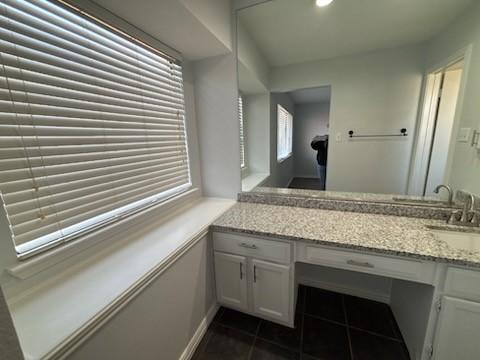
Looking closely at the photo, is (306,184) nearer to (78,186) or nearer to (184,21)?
(184,21)

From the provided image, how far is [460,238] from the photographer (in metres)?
1.17

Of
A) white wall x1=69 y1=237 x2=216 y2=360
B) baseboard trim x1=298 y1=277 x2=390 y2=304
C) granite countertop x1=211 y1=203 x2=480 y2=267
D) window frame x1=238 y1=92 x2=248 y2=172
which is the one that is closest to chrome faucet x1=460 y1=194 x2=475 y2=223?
granite countertop x1=211 y1=203 x2=480 y2=267

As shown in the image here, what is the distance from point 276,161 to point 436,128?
1126mm

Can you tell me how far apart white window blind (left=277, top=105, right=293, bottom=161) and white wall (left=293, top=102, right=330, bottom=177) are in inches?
1.8

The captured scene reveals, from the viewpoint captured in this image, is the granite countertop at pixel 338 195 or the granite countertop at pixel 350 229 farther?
the granite countertop at pixel 338 195

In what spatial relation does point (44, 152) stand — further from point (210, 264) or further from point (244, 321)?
point (244, 321)

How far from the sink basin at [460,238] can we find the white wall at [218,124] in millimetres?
1422

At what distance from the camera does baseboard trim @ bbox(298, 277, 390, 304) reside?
65.3 inches

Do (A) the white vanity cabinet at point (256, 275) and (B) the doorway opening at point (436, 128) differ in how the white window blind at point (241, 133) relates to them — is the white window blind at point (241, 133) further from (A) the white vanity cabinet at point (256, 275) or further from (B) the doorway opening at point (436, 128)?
(B) the doorway opening at point (436, 128)

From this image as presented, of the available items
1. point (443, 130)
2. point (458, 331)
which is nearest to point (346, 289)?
point (458, 331)

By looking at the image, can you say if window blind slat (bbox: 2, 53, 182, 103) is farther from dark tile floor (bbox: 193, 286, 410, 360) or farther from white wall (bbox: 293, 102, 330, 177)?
dark tile floor (bbox: 193, 286, 410, 360)

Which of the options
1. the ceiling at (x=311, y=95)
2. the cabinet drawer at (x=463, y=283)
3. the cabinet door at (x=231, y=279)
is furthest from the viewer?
the ceiling at (x=311, y=95)

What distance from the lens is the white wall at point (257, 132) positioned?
1.85 meters

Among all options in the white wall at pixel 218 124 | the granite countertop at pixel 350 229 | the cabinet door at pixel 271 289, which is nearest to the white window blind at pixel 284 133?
the white wall at pixel 218 124
